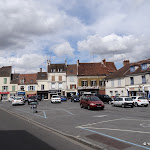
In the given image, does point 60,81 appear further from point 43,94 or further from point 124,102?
point 124,102

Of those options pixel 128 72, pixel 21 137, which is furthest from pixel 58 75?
pixel 21 137

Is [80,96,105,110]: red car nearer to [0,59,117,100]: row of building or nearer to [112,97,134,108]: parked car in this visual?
[112,97,134,108]: parked car

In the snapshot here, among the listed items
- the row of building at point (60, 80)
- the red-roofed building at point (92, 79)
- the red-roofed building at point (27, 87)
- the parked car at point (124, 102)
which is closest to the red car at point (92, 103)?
the parked car at point (124, 102)

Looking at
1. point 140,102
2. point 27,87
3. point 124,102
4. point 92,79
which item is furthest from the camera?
point 27,87

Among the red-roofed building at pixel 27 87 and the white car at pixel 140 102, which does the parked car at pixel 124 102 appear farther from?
the red-roofed building at pixel 27 87

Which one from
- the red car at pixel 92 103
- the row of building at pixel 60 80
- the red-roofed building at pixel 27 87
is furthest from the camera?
the red-roofed building at pixel 27 87

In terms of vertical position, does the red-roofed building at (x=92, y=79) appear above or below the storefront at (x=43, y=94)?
above

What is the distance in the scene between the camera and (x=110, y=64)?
57.4m

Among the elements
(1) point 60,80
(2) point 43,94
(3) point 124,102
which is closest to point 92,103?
(3) point 124,102

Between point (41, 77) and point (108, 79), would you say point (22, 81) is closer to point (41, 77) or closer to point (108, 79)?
point (41, 77)

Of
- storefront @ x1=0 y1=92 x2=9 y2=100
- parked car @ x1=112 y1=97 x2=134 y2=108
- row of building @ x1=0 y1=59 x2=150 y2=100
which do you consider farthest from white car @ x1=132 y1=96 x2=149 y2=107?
storefront @ x1=0 y1=92 x2=9 y2=100

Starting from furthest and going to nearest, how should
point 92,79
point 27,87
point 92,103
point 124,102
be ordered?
point 27,87
point 92,79
point 124,102
point 92,103

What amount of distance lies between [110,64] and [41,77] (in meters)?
22.6

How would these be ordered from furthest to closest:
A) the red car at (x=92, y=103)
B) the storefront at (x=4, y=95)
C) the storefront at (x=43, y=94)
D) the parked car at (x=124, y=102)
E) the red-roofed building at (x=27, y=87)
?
the storefront at (x=4, y=95), the red-roofed building at (x=27, y=87), the storefront at (x=43, y=94), the parked car at (x=124, y=102), the red car at (x=92, y=103)
